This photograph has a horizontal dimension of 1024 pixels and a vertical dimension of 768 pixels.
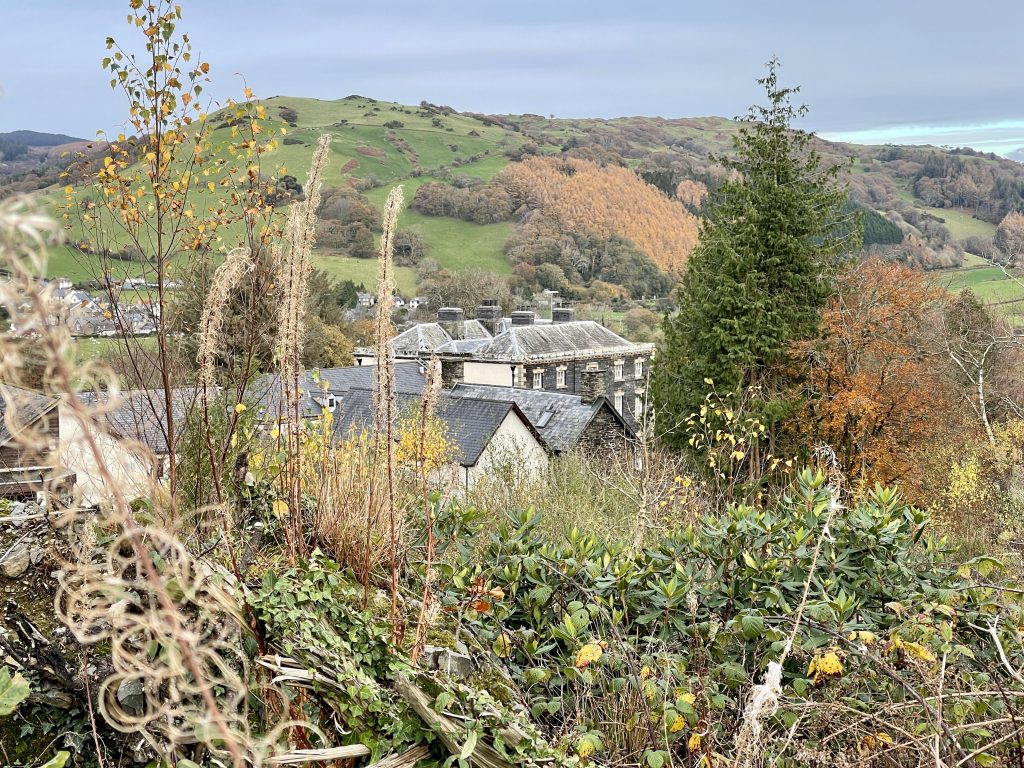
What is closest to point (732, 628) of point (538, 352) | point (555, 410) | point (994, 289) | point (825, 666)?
point (825, 666)

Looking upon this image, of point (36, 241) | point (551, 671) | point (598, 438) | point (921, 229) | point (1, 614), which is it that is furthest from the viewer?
point (921, 229)

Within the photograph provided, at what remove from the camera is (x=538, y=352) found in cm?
3797

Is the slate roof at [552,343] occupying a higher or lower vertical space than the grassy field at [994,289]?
lower

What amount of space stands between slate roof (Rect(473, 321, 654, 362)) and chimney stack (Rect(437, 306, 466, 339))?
15.3ft

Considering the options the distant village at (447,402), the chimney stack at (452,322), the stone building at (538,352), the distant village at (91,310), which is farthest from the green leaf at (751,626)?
the chimney stack at (452,322)

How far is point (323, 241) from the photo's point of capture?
69.6 metres

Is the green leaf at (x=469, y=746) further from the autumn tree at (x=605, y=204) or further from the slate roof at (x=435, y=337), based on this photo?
the autumn tree at (x=605, y=204)

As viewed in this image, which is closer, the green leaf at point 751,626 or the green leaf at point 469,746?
the green leaf at point 469,746

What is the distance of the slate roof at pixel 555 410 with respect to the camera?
2319 cm

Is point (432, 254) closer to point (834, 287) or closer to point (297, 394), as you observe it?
point (834, 287)

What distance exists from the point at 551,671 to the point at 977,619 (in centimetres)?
192

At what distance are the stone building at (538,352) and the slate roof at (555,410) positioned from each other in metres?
7.43

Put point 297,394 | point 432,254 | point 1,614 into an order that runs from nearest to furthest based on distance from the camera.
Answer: point 1,614 < point 297,394 < point 432,254

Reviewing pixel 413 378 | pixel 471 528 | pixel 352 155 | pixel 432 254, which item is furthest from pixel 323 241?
pixel 471 528
